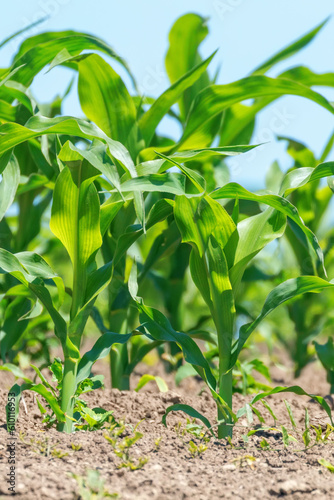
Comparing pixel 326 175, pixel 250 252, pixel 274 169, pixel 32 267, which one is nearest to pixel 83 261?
pixel 32 267

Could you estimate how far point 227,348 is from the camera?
4.11ft

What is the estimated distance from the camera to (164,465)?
1046mm

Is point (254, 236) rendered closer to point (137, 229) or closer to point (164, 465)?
point (137, 229)

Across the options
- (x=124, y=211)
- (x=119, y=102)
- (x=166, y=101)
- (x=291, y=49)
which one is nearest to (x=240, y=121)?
(x=291, y=49)

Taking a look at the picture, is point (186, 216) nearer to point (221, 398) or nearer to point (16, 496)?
point (221, 398)

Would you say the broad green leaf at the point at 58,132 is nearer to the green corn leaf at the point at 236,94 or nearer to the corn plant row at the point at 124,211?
the corn plant row at the point at 124,211

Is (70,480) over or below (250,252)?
below

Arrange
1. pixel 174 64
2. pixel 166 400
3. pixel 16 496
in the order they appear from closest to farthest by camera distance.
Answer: pixel 16 496 → pixel 166 400 → pixel 174 64

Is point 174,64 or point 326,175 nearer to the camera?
point 326,175

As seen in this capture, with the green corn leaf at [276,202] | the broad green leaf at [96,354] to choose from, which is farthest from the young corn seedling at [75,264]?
the green corn leaf at [276,202]

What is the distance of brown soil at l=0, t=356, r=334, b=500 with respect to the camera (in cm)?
91

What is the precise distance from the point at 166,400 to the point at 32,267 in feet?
1.84

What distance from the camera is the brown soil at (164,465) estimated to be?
0.91m

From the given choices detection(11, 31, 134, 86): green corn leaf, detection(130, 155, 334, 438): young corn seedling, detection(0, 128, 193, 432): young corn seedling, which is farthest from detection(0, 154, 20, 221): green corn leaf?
detection(130, 155, 334, 438): young corn seedling
